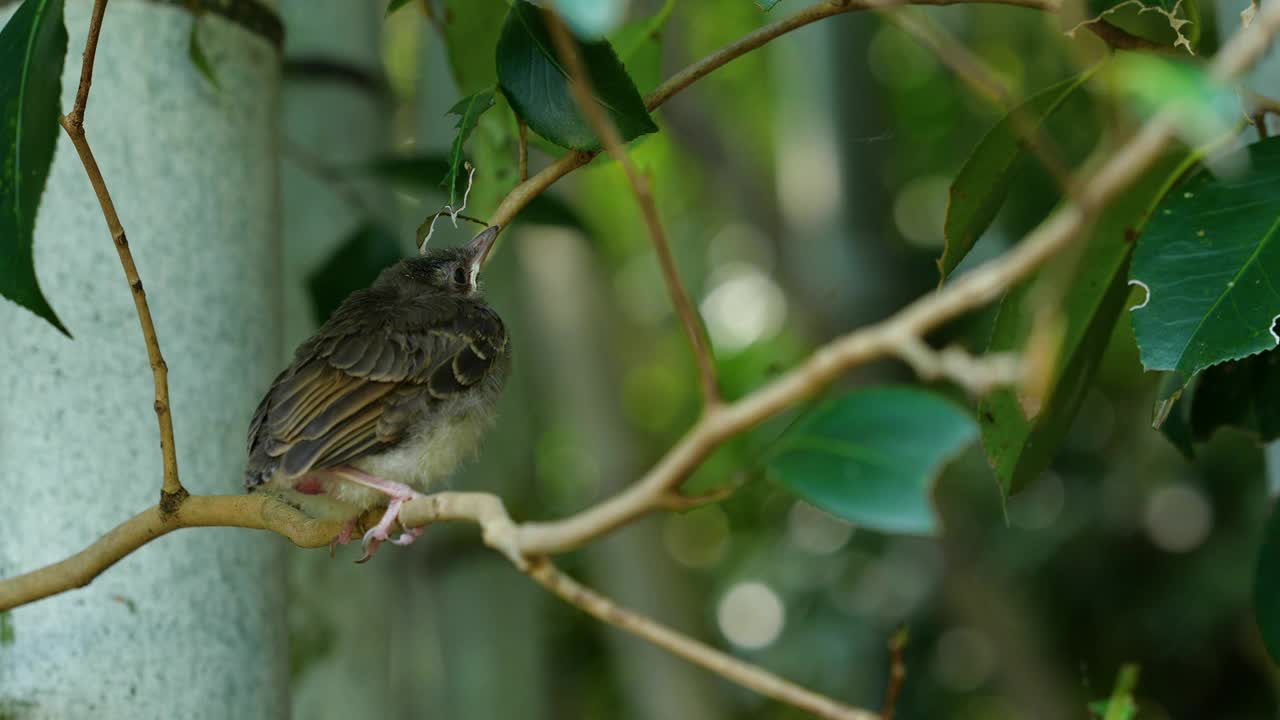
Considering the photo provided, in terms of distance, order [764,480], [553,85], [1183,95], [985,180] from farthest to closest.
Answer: [764,480] → [985,180] → [553,85] → [1183,95]

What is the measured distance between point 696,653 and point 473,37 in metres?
1.72

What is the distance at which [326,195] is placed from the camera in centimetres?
378

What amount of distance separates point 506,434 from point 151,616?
2816 millimetres

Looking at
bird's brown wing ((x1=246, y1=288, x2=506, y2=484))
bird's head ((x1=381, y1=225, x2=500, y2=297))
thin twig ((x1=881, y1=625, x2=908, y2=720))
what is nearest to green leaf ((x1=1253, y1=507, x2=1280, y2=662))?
thin twig ((x1=881, y1=625, x2=908, y2=720))

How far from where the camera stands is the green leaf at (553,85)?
1.87 meters

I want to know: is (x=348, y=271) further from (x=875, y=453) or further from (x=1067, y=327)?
(x=875, y=453)

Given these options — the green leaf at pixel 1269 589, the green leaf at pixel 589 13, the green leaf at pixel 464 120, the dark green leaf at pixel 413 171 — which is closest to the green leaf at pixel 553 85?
the green leaf at pixel 464 120

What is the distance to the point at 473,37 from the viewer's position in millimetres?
2547

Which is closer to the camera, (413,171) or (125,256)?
(125,256)

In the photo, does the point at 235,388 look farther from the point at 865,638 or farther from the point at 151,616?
the point at 865,638

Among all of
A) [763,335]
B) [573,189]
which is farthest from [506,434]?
[763,335]

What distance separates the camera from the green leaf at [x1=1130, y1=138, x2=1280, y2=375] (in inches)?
68.7

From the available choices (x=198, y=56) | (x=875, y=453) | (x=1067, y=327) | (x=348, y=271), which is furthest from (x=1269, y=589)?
(x=348, y=271)

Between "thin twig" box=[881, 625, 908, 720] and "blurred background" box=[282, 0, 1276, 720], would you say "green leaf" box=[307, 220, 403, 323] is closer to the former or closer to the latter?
"blurred background" box=[282, 0, 1276, 720]
